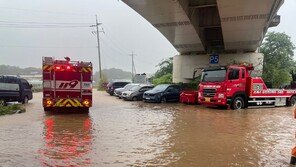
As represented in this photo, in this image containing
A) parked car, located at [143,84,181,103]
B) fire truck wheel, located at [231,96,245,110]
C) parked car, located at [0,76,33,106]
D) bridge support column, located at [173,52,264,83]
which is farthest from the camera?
bridge support column, located at [173,52,264,83]

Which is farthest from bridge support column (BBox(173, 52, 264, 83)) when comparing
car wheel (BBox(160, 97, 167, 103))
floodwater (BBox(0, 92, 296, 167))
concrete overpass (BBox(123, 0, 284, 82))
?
floodwater (BBox(0, 92, 296, 167))

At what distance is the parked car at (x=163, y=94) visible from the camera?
82.7 ft

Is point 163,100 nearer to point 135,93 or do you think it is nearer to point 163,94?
point 163,94

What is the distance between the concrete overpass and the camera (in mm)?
22094

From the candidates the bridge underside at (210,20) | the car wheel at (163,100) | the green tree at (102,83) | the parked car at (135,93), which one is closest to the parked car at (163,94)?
the car wheel at (163,100)

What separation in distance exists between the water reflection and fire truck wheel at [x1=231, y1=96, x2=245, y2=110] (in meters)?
9.48

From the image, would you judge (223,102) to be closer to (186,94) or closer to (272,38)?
(186,94)

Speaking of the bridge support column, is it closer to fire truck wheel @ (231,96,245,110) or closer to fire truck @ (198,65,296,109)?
fire truck @ (198,65,296,109)

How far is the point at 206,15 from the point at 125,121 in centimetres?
1692

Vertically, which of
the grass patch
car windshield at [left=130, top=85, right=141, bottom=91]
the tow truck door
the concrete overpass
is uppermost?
the concrete overpass

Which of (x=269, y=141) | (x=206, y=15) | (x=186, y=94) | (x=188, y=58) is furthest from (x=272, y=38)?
(x=269, y=141)

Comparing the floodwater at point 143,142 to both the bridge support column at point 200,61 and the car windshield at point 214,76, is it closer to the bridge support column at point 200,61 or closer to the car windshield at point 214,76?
the car windshield at point 214,76

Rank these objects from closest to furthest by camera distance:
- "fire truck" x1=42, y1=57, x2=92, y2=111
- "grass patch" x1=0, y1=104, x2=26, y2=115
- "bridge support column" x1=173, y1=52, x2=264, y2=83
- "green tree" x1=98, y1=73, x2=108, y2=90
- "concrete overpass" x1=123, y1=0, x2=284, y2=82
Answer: "fire truck" x1=42, y1=57, x2=92, y2=111 → "grass patch" x1=0, y1=104, x2=26, y2=115 → "concrete overpass" x1=123, y1=0, x2=284, y2=82 → "bridge support column" x1=173, y1=52, x2=264, y2=83 → "green tree" x1=98, y1=73, x2=108, y2=90

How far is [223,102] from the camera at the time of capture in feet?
66.4
